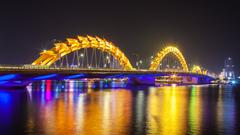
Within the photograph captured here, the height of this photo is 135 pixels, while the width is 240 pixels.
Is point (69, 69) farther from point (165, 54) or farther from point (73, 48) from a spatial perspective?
point (165, 54)

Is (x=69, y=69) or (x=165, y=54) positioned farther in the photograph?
(x=165, y=54)

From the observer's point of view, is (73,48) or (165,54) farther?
(165,54)

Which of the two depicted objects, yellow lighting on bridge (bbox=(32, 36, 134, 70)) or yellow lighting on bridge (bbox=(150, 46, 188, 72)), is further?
yellow lighting on bridge (bbox=(150, 46, 188, 72))

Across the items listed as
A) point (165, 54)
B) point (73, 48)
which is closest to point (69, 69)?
point (73, 48)

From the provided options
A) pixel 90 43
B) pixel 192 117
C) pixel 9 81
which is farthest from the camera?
pixel 90 43

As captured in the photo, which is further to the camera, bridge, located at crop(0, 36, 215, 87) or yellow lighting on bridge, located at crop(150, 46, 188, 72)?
yellow lighting on bridge, located at crop(150, 46, 188, 72)

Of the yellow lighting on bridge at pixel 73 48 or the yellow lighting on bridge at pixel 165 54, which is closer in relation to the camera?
the yellow lighting on bridge at pixel 73 48

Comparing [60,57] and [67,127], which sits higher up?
[60,57]

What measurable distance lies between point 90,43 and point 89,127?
61646 mm

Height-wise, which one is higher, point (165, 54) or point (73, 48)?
point (165, 54)

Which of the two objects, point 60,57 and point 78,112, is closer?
point 78,112

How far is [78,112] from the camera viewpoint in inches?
1331

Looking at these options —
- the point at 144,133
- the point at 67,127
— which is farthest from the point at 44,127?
the point at 144,133

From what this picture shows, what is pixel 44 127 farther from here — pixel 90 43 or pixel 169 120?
pixel 90 43
